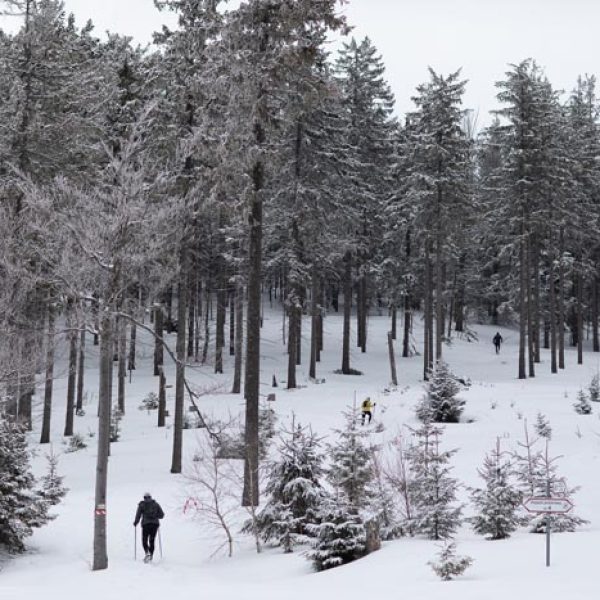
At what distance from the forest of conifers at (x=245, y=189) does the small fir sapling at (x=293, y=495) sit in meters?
2.03

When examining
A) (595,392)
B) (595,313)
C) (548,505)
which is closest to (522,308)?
(595,392)

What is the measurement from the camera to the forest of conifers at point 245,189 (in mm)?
16062

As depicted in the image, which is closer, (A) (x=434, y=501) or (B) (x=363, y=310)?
(A) (x=434, y=501)

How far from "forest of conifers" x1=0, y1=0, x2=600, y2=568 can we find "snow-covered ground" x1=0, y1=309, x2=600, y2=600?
7.67ft

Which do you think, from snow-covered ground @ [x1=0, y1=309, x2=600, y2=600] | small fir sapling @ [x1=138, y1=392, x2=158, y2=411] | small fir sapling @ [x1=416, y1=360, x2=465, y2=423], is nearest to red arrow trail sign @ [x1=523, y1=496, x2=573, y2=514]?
snow-covered ground @ [x1=0, y1=309, x2=600, y2=600]

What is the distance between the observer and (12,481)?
1468 cm

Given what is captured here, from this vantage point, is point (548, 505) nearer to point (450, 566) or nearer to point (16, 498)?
point (450, 566)

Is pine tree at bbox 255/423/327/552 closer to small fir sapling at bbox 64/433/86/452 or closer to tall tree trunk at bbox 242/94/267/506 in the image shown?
tall tree trunk at bbox 242/94/267/506

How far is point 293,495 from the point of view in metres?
14.5

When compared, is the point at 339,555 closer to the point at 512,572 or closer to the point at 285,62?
the point at 512,572

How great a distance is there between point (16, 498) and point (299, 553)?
6046 millimetres

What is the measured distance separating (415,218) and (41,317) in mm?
20687

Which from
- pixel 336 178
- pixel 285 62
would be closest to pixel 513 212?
pixel 336 178

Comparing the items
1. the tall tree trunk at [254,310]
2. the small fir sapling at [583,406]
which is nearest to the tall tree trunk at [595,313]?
the small fir sapling at [583,406]
